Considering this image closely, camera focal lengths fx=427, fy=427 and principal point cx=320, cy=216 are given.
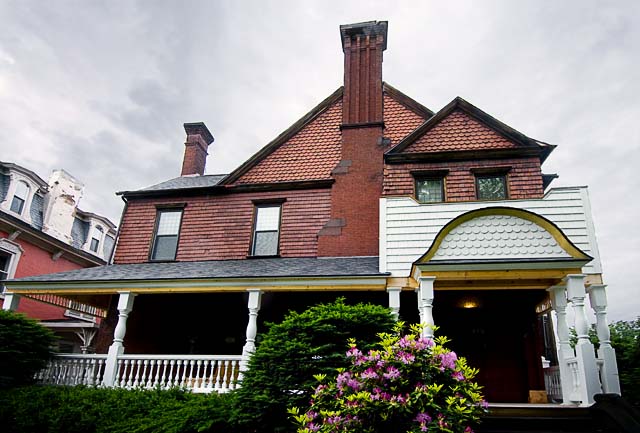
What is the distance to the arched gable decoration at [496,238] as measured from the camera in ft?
27.1

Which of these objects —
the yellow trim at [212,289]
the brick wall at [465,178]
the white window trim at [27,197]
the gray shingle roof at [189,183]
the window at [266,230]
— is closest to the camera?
the yellow trim at [212,289]

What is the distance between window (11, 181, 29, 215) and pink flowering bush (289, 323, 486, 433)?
1857cm

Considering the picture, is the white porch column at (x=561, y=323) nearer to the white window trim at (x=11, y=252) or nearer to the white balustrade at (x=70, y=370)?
the white balustrade at (x=70, y=370)

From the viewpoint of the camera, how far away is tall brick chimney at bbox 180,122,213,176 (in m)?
17.1

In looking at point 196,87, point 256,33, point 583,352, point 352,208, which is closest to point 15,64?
point 256,33

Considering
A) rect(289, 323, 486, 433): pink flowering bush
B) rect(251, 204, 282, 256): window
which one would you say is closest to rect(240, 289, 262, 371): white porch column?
rect(251, 204, 282, 256): window

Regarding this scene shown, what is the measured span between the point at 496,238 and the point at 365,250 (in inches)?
151

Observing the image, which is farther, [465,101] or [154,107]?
[154,107]

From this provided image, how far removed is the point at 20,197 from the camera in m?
18.5

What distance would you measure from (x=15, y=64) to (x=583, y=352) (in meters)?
20.4

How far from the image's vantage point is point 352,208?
39.7ft

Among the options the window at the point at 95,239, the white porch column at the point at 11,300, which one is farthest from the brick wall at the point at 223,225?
the window at the point at 95,239

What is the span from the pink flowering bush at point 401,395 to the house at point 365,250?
2.97 m

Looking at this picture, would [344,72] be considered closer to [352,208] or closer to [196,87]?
[352,208]
